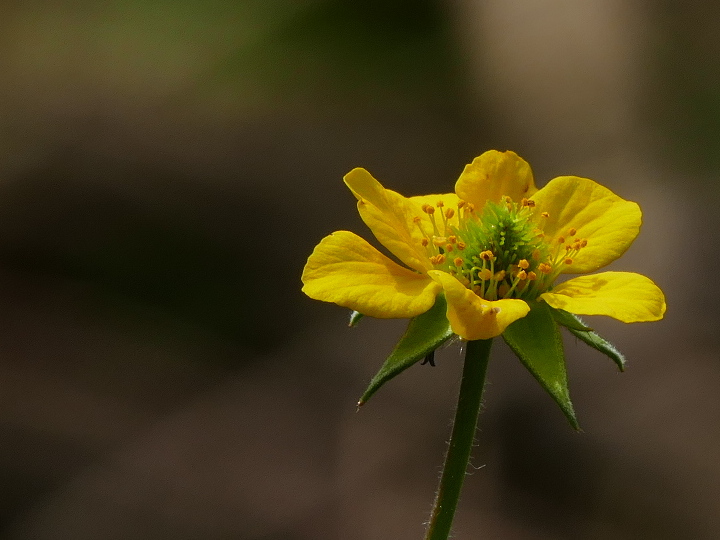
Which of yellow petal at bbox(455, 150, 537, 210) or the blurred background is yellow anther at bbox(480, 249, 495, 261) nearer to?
yellow petal at bbox(455, 150, 537, 210)

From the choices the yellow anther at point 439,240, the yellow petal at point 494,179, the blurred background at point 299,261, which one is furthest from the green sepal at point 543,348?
the blurred background at point 299,261

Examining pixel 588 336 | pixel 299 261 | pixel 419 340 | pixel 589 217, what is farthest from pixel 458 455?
pixel 299 261

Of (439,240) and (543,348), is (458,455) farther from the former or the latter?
(439,240)

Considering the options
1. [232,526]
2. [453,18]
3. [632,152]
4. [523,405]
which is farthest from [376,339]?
[453,18]

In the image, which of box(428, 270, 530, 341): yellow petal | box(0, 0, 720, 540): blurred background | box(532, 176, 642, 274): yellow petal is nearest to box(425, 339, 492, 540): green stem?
box(428, 270, 530, 341): yellow petal

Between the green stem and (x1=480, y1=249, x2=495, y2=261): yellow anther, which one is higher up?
(x1=480, y1=249, x2=495, y2=261): yellow anther

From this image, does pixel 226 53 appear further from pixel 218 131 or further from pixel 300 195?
pixel 300 195

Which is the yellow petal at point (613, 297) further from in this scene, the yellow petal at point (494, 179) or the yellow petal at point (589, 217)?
the yellow petal at point (494, 179)
